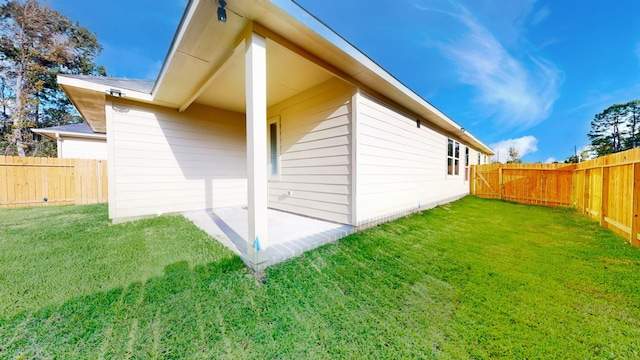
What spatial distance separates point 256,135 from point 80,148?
499 inches

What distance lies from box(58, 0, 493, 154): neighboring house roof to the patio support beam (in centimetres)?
27

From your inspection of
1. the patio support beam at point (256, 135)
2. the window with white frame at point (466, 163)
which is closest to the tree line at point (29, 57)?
the patio support beam at point (256, 135)

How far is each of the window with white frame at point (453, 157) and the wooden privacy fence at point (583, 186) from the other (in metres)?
2.22

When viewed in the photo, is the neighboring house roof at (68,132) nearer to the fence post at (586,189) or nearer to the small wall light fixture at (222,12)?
the small wall light fixture at (222,12)

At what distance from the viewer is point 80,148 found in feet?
32.4

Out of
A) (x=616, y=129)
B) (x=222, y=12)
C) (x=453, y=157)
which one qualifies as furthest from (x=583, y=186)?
(x=616, y=129)

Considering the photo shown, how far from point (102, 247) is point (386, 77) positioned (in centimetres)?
525

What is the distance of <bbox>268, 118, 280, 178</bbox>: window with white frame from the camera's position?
A: 5.32m

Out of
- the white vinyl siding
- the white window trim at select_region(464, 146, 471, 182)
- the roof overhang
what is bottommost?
the white window trim at select_region(464, 146, 471, 182)

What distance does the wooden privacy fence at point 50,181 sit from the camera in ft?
20.8

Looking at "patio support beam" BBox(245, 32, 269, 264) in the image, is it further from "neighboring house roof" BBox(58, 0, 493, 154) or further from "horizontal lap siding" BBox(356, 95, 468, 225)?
"horizontal lap siding" BBox(356, 95, 468, 225)

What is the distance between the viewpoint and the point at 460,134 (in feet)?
28.7

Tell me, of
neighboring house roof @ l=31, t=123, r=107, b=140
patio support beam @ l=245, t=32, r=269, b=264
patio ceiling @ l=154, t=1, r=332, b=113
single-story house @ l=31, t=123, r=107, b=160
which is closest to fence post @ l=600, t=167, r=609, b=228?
patio ceiling @ l=154, t=1, r=332, b=113

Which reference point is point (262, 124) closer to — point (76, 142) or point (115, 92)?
point (115, 92)
